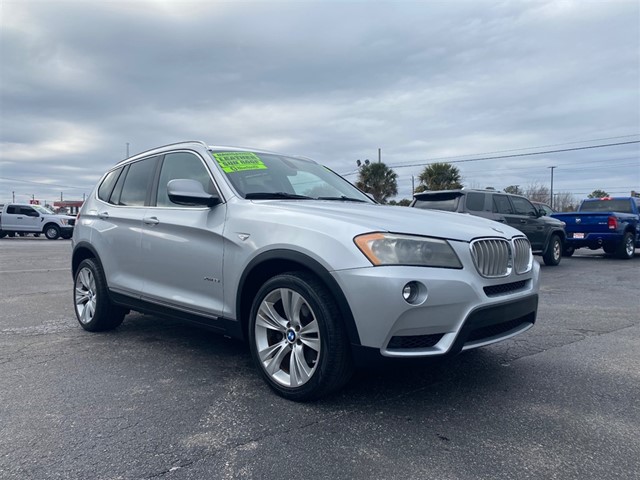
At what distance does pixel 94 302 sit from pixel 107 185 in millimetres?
1291

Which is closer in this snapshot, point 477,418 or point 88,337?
point 477,418

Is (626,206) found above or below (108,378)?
above

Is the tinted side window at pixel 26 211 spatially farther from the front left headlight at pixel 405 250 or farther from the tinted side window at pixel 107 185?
the front left headlight at pixel 405 250

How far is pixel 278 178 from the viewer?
4312 millimetres

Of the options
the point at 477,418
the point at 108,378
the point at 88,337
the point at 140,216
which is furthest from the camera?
the point at 88,337

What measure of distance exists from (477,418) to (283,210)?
179cm

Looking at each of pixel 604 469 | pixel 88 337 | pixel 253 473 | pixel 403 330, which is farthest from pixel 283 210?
pixel 88 337

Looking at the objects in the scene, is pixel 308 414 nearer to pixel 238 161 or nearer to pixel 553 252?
pixel 238 161

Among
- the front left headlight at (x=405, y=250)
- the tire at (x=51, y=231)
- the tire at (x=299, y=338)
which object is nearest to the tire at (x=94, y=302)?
the tire at (x=299, y=338)

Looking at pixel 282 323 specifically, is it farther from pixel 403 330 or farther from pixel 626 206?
pixel 626 206

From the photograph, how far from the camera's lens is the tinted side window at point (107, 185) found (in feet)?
18.0

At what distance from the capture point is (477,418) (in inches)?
122

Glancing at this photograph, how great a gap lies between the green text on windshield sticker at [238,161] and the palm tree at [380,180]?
29.0 metres

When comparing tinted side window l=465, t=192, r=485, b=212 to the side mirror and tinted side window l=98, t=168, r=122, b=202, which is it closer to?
tinted side window l=98, t=168, r=122, b=202
